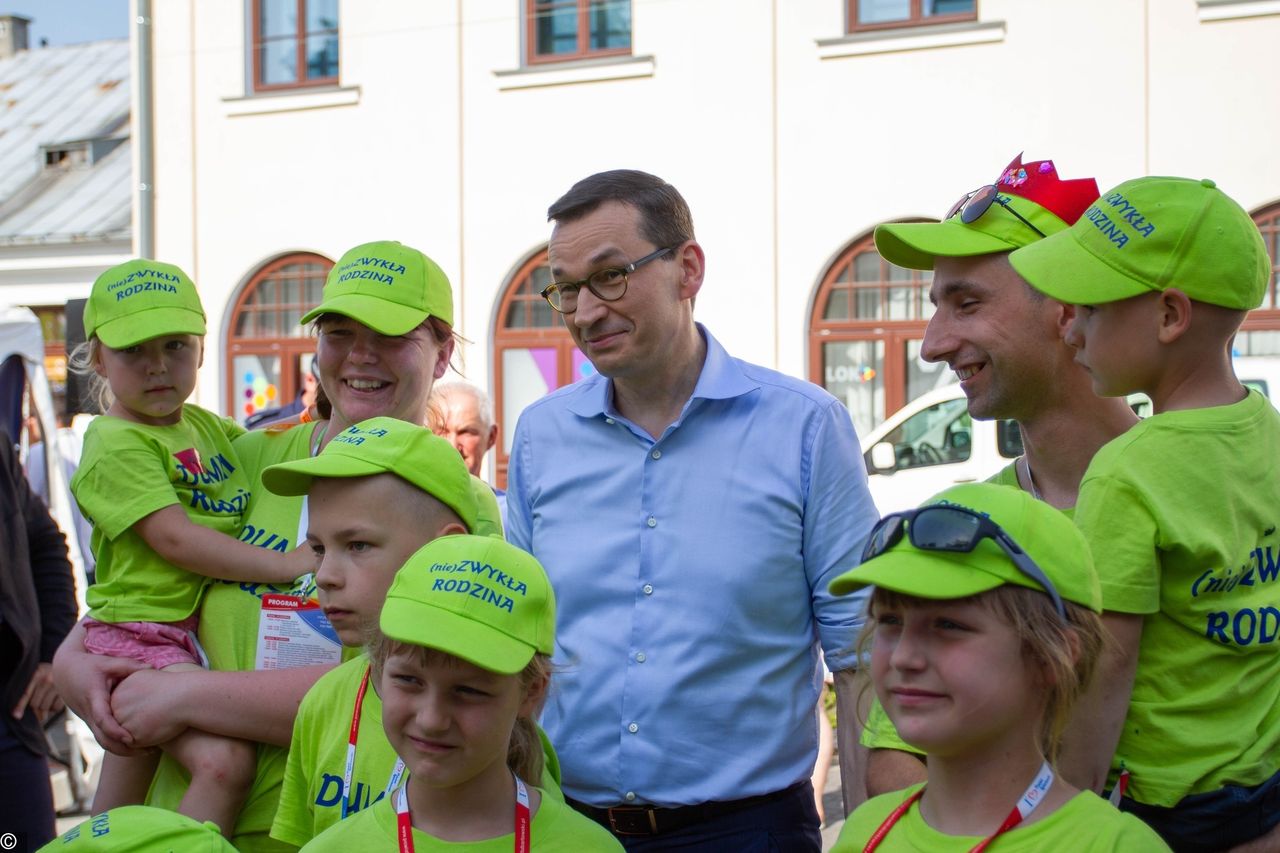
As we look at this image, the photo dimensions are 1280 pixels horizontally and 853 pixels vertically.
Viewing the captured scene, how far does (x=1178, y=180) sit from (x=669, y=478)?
44.2 inches

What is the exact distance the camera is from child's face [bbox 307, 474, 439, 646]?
262cm

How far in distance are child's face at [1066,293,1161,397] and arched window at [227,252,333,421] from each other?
14.9 metres

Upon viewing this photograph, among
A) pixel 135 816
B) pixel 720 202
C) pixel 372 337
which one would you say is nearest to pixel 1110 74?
pixel 720 202

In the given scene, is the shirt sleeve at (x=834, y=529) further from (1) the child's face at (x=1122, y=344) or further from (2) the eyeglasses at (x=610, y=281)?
(1) the child's face at (x=1122, y=344)

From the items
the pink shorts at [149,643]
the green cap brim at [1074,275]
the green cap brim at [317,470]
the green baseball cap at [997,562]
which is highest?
the green cap brim at [1074,275]

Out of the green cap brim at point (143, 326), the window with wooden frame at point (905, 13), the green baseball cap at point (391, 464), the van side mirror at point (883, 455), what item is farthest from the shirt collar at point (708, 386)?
the window with wooden frame at point (905, 13)

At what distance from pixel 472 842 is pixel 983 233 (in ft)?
4.75

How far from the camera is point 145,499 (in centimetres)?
323

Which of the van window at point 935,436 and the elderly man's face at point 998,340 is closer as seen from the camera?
the elderly man's face at point 998,340

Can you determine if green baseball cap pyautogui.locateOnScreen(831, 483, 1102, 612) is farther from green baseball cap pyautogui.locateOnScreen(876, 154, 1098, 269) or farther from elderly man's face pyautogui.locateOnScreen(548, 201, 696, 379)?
elderly man's face pyautogui.locateOnScreen(548, 201, 696, 379)

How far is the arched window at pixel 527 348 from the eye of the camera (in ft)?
51.2

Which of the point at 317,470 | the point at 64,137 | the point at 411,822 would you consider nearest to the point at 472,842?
the point at 411,822

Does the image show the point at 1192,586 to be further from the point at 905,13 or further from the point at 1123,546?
the point at 905,13

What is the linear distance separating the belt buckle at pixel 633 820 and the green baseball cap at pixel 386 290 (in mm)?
1111
